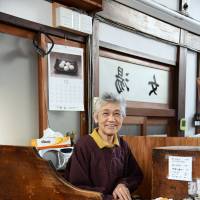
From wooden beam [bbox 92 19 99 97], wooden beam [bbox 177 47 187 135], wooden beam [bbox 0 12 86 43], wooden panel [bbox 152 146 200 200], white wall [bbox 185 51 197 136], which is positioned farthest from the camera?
white wall [bbox 185 51 197 136]

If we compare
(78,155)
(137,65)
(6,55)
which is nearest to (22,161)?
(78,155)

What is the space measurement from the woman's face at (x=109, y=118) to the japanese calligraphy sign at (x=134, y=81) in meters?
1.04

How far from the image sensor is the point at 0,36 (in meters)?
1.92

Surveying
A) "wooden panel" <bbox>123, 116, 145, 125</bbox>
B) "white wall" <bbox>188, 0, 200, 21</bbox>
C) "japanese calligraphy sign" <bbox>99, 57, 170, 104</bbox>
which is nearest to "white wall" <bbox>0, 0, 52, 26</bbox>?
"japanese calligraphy sign" <bbox>99, 57, 170, 104</bbox>

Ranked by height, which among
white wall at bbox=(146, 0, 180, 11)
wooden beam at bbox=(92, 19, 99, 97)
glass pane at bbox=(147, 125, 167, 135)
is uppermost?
white wall at bbox=(146, 0, 180, 11)

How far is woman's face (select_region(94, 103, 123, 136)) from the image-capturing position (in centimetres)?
157

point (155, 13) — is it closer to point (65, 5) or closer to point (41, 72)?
point (65, 5)

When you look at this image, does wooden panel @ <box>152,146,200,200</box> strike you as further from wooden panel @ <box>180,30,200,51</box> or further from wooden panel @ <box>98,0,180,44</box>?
wooden panel @ <box>180,30,200,51</box>

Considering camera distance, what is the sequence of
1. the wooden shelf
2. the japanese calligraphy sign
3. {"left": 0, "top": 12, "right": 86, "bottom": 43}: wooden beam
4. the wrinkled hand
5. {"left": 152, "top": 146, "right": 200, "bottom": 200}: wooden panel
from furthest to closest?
the japanese calligraphy sign < the wooden shelf < {"left": 0, "top": 12, "right": 86, "bottom": 43}: wooden beam < the wrinkled hand < {"left": 152, "top": 146, "right": 200, "bottom": 200}: wooden panel

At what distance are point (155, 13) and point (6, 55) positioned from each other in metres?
1.86

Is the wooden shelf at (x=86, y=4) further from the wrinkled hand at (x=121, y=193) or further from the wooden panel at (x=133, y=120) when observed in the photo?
the wrinkled hand at (x=121, y=193)

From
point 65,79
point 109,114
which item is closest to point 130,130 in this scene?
point 65,79

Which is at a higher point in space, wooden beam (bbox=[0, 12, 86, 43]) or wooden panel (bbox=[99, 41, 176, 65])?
wooden beam (bbox=[0, 12, 86, 43])

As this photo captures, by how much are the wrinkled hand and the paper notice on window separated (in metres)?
0.26
